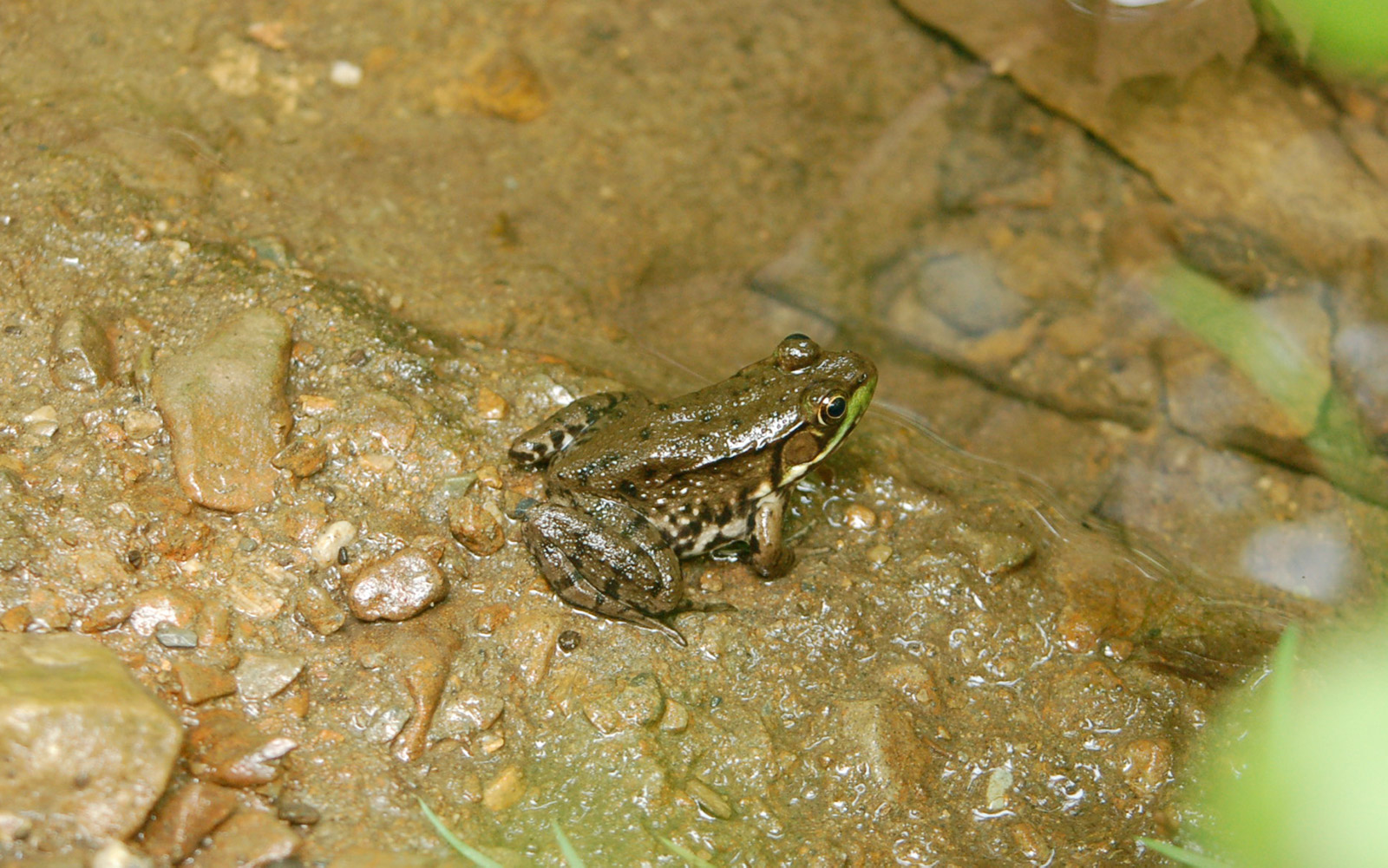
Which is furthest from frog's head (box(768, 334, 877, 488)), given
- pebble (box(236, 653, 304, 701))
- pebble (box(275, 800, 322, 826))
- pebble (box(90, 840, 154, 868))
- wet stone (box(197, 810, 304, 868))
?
pebble (box(90, 840, 154, 868))

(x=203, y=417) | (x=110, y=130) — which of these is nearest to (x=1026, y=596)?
(x=203, y=417)

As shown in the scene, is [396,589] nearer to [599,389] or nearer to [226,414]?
[226,414]

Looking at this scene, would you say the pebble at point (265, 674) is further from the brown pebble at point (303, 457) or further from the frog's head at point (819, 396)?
the frog's head at point (819, 396)

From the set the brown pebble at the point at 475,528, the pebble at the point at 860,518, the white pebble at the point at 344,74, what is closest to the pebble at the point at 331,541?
the brown pebble at the point at 475,528

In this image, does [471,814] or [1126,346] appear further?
[1126,346]

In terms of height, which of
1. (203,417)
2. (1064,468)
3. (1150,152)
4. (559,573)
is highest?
(1150,152)

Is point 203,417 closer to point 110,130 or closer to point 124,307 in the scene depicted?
point 124,307

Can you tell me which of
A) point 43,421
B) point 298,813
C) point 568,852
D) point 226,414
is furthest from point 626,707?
point 43,421
